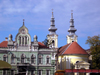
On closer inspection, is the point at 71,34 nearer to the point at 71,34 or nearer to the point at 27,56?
the point at 71,34

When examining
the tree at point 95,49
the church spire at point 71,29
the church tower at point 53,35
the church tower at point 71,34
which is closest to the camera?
the tree at point 95,49

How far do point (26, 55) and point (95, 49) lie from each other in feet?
58.3

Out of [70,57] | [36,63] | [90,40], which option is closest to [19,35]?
[36,63]

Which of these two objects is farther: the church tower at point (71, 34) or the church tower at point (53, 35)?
the church tower at point (71, 34)

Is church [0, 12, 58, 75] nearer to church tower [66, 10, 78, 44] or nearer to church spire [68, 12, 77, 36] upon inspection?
church tower [66, 10, 78, 44]

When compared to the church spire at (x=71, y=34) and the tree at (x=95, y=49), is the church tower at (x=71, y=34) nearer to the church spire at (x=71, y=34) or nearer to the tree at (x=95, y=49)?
the church spire at (x=71, y=34)

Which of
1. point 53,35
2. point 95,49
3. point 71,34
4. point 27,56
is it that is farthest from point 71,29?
point 27,56

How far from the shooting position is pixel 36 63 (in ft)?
166

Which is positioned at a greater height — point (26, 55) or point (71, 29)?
point (71, 29)

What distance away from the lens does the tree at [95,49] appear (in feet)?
185

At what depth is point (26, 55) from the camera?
5053 cm

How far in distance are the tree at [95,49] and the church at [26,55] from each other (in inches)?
463

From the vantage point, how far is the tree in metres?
56.5

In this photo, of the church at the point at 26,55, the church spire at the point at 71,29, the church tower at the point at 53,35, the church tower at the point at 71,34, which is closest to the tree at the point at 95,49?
the church at the point at 26,55
